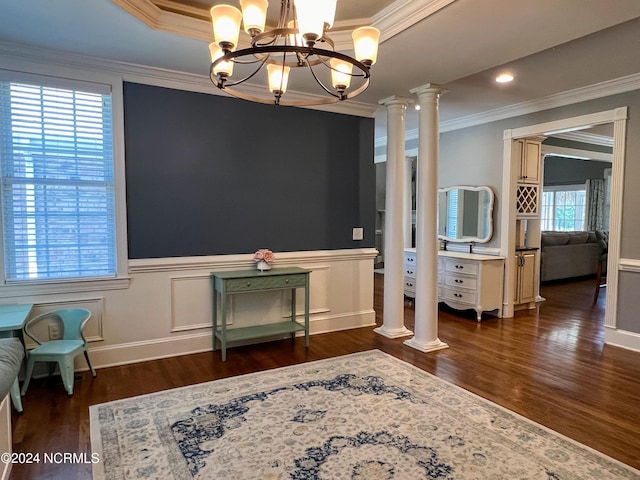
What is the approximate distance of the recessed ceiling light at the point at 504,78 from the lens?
3842mm

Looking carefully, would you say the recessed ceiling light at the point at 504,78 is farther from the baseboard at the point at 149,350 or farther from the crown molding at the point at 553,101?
the baseboard at the point at 149,350

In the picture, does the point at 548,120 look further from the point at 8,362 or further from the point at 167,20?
the point at 8,362

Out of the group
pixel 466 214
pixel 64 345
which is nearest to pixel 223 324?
pixel 64 345

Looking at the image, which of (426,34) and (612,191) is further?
(612,191)

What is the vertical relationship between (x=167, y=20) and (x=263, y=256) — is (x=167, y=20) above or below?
above

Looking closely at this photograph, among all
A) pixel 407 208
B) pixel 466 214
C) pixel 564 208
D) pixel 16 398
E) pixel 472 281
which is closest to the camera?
pixel 16 398

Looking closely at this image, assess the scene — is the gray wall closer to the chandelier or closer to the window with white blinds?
the chandelier

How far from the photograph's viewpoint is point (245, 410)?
2627 millimetres

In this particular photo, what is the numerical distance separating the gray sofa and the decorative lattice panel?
1.95 meters

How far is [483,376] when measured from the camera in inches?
127

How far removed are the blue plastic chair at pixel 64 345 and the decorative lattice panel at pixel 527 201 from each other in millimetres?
5042

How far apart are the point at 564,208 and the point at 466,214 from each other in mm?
6310

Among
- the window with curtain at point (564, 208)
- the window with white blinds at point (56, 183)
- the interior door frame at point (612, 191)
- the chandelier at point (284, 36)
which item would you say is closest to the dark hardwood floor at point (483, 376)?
the interior door frame at point (612, 191)

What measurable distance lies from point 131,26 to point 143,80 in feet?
A: 2.67
